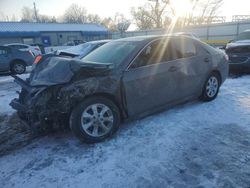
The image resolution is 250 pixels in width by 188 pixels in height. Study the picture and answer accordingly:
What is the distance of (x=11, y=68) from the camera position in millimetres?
11820

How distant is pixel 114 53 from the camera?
4.21 meters

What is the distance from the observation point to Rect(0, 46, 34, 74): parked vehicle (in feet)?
38.2

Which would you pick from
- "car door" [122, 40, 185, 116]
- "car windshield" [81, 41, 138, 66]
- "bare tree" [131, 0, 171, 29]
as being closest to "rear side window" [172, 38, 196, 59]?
"car door" [122, 40, 185, 116]

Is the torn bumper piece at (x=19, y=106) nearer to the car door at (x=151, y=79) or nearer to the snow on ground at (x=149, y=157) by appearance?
the snow on ground at (x=149, y=157)

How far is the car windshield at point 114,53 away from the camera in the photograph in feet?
12.9

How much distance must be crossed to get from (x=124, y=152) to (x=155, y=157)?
0.46 meters

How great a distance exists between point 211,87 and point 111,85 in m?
2.72

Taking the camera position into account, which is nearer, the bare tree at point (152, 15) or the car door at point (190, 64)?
the car door at point (190, 64)

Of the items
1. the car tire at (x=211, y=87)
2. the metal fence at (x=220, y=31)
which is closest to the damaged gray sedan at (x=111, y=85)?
the car tire at (x=211, y=87)

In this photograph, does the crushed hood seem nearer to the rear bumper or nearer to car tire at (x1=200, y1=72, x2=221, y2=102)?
car tire at (x1=200, y1=72, x2=221, y2=102)

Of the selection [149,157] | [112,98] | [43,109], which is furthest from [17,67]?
[149,157]

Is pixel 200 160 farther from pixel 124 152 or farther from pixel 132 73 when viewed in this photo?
pixel 132 73

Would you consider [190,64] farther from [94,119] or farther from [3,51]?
[3,51]

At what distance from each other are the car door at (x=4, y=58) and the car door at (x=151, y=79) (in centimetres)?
999
